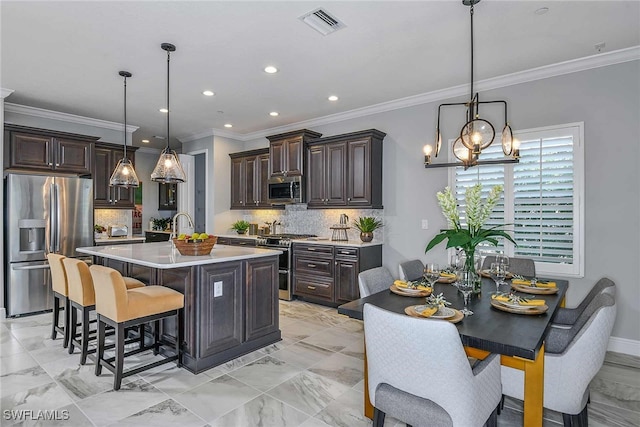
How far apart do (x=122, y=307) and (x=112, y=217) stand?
432cm

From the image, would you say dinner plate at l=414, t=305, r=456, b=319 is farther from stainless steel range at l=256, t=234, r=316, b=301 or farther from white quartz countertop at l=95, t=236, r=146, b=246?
white quartz countertop at l=95, t=236, r=146, b=246

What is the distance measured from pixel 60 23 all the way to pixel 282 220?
420 cm

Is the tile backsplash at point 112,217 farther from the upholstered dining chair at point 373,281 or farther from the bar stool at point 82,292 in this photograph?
the upholstered dining chair at point 373,281

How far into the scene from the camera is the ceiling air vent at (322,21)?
2.77m

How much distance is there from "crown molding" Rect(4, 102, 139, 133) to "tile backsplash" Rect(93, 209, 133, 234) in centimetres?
141

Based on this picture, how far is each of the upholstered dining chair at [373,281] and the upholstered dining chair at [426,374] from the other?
82cm

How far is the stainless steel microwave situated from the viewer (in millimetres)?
5660

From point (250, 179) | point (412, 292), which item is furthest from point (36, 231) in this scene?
point (412, 292)

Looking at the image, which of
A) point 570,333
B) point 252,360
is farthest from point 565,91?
point 252,360

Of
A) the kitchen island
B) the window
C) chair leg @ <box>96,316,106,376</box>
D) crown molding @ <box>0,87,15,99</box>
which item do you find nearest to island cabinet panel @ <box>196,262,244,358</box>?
the kitchen island

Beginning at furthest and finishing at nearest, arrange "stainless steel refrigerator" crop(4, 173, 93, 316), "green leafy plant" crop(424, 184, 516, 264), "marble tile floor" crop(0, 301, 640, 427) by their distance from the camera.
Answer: "stainless steel refrigerator" crop(4, 173, 93, 316)
"marble tile floor" crop(0, 301, 640, 427)
"green leafy plant" crop(424, 184, 516, 264)

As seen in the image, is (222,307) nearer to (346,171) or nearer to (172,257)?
(172,257)

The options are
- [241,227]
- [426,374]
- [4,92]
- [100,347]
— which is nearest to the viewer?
[426,374]

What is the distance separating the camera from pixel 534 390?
1753 mm
